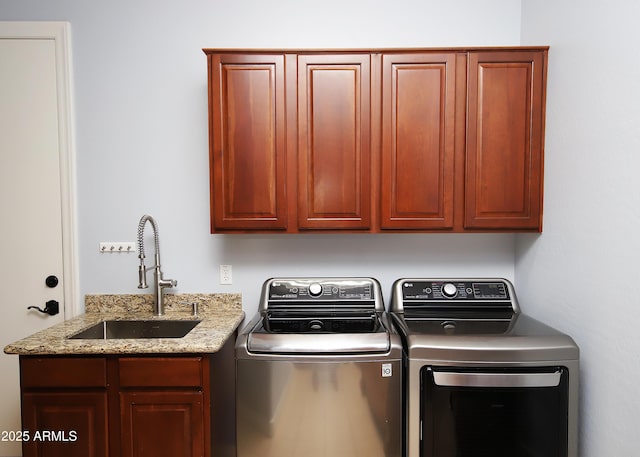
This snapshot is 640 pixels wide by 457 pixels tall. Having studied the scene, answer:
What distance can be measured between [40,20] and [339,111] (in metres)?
1.75

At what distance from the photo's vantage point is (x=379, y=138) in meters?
1.72

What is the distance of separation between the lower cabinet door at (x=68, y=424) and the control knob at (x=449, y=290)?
165 centimetres

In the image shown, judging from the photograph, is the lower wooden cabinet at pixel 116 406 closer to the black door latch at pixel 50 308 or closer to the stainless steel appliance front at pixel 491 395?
the black door latch at pixel 50 308

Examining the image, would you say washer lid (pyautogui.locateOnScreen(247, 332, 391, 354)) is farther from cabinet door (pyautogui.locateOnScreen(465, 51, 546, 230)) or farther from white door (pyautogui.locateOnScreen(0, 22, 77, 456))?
white door (pyautogui.locateOnScreen(0, 22, 77, 456))

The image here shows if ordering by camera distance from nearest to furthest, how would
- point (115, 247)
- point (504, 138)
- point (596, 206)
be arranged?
point (596, 206) → point (504, 138) → point (115, 247)

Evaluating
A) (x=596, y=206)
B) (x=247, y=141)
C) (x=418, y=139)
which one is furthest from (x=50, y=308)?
(x=596, y=206)

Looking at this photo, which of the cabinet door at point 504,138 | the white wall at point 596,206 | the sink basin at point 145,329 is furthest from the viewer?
the sink basin at point 145,329

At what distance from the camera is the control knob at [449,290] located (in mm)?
1901

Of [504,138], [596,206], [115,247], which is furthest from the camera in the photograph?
[115,247]

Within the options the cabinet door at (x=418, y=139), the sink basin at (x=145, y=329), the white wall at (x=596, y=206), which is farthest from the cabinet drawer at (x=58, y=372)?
the white wall at (x=596, y=206)

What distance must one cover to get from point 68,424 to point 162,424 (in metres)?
0.38

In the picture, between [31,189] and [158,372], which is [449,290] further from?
[31,189]

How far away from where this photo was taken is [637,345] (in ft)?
3.99

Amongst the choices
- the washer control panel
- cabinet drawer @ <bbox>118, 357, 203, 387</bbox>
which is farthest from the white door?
the washer control panel
